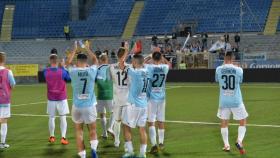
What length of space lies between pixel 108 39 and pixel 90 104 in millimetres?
41015

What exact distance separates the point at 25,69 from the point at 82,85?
34.4 m

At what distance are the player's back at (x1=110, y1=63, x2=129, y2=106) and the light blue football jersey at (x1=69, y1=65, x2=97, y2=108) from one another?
1490mm

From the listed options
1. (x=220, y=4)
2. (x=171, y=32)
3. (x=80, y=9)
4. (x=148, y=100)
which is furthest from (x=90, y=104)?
(x=80, y=9)

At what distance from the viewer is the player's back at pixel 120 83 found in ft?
41.4

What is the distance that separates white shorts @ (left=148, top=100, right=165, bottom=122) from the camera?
12.7 meters

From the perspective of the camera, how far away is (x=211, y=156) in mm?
11898

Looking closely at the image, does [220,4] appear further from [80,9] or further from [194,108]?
[194,108]

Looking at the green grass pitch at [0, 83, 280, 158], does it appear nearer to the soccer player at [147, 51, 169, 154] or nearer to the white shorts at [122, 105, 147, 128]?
the soccer player at [147, 51, 169, 154]

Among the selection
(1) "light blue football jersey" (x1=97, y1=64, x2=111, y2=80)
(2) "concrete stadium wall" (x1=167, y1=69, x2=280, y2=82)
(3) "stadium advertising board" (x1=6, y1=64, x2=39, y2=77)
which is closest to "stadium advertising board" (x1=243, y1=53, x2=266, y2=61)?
(2) "concrete stadium wall" (x1=167, y1=69, x2=280, y2=82)

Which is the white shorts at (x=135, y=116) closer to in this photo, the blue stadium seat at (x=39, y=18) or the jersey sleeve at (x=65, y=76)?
the jersey sleeve at (x=65, y=76)

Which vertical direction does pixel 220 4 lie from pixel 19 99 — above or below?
above

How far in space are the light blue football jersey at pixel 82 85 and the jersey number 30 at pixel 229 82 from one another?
333cm

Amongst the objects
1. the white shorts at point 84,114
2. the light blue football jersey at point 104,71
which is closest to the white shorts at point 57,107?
the light blue football jersey at point 104,71

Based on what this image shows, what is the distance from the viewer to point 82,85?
11.1 m
